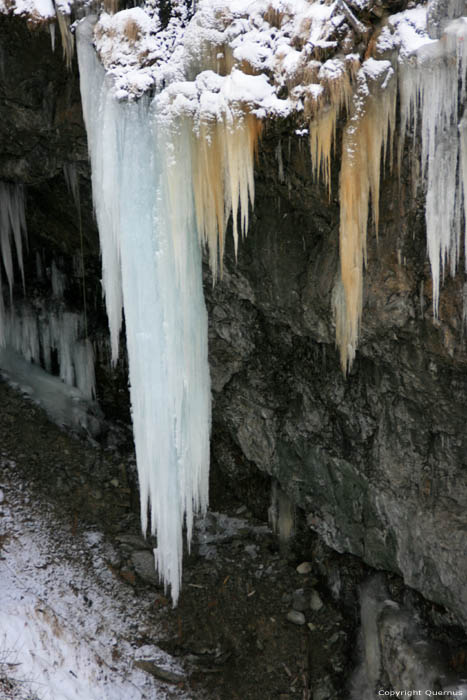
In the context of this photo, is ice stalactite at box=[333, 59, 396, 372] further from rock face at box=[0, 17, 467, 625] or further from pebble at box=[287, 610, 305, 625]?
pebble at box=[287, 610, 305, 625]

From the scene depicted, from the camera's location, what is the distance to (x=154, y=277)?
5.48 meters

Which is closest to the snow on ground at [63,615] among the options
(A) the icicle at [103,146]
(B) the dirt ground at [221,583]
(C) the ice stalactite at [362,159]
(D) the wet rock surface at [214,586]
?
(D) the wet rock surface at [214,586]

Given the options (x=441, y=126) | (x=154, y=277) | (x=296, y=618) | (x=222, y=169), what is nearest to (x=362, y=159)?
(x=441, y=126)

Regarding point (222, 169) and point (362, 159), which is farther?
point (222, 169)

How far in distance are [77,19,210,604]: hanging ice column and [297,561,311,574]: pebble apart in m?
3.16

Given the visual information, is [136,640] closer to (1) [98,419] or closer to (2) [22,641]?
(2) [22,641]

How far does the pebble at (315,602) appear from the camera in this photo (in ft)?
27.1

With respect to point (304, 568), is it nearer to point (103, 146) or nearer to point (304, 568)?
point (304, 568)

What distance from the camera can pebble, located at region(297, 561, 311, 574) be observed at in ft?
28.6

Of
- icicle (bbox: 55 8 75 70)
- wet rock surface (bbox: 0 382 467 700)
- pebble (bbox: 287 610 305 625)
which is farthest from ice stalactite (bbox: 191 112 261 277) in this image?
pebble (bbox: 287 610 305 625)

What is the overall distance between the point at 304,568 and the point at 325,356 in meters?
3.25

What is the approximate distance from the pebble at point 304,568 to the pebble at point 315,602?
369 mm

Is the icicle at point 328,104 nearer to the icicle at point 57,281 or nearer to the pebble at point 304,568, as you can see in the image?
the pebble at point 304,568

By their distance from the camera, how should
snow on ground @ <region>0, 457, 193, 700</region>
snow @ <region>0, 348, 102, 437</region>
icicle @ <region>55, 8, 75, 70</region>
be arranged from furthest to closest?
snow @ <region>0, 348, 102, 437</region>
snow on ground @ <region>0, 457, 193, 700</region>
icicle @ <region>55, 8, 75, 70</region>
